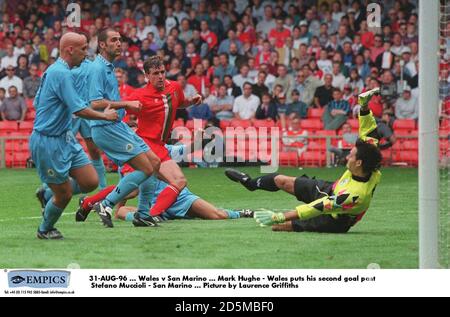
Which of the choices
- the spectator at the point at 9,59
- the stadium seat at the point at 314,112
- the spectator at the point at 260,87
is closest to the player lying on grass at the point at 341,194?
the spectator at the point at 260,87

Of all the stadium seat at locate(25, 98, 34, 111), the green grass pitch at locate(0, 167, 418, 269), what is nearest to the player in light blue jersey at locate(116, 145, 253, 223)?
the green grass pitch at locate(0, 167, 418, 269)

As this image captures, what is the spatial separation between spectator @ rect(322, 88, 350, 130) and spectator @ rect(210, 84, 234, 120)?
1901 millimetres

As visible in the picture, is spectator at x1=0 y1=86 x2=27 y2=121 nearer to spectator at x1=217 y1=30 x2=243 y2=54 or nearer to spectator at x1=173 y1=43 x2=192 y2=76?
spectator at x1=173 y1=43 x2=192 y2=76

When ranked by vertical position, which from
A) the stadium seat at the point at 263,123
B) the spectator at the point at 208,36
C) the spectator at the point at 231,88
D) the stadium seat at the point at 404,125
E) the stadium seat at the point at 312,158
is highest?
the spectator at the point at 208,36

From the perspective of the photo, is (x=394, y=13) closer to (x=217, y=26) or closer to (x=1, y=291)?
(x=217, y=26)

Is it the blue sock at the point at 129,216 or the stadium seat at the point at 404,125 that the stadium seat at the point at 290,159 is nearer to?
the stadium seat at the point at 404,125

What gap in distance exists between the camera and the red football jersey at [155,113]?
12.6 m

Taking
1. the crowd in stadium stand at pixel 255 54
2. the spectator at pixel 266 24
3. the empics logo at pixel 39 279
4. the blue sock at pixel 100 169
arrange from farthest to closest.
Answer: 1. the spectator at pixel 266 24
2. the crowd in stadium stand at pixel 255 54
3. the blue sock at pixel 100 169
4. the empics logo at pixel 39 279

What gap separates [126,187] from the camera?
11.6m

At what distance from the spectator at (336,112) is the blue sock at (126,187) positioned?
10483 mm

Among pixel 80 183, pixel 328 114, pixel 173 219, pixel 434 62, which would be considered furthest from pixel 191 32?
pixel 434 62

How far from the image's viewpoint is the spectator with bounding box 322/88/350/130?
21.7m

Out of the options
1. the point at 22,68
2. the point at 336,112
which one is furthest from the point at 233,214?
the point at 22,68

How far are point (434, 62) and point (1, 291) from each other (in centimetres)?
370
